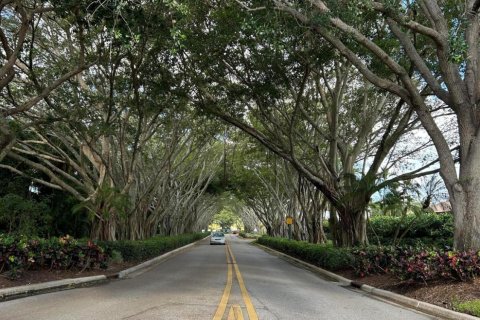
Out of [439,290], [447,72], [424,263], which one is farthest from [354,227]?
[447,72]

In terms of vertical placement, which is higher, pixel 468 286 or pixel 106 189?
pixel 106 189

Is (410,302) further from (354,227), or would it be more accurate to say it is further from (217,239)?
(217,239)

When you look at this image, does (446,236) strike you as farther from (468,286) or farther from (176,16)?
(176,16)

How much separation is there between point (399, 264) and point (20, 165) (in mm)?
22254

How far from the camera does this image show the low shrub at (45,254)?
37.0ft

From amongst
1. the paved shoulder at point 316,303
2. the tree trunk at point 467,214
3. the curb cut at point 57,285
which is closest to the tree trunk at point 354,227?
the paved shoulder at point 316,303

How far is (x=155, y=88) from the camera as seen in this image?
1800cm

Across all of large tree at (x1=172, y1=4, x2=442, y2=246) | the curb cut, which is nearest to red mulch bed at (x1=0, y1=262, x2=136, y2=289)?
the curb cut

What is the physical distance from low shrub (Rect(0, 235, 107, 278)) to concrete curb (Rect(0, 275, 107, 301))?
2.17 feet

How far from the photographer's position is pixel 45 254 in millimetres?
13164

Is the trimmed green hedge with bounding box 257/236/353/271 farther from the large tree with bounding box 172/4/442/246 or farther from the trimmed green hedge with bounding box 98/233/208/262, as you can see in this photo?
the trimmed green hedge with bounding box 98/233/208/262

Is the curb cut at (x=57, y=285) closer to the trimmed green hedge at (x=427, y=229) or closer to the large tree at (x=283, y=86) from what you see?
the large tree at (x=283, y=86)

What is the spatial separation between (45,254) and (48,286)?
171 centimetres

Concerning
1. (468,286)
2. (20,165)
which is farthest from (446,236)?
(20,165)
